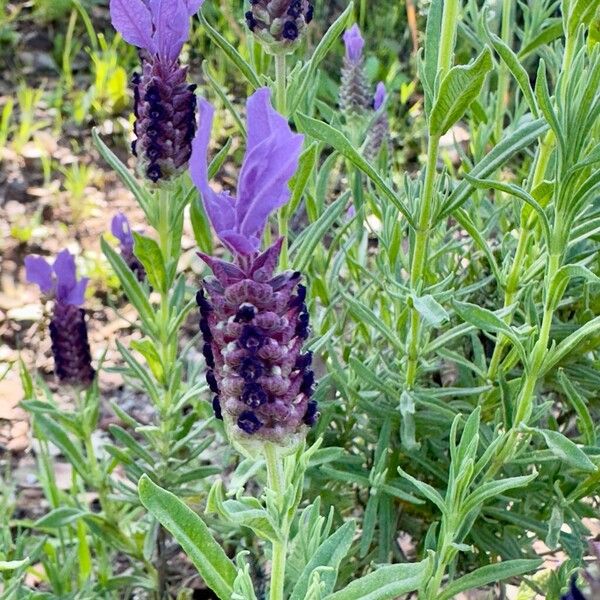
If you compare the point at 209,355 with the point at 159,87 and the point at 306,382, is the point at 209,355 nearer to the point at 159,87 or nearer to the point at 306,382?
the point at 306,382

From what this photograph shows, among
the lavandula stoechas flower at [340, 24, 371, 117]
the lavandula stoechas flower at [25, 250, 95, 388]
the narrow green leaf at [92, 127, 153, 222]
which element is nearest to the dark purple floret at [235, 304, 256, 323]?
the narrow green leaf at [92, 127, 153, 222]

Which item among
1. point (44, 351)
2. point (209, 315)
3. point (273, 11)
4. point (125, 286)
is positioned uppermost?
point (273, 11)

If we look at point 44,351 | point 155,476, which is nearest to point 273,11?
point 155,476

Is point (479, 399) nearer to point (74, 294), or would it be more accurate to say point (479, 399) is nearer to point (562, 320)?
point (562, 320)

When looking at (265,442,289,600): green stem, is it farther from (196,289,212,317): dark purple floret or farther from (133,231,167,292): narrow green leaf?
(133,231,167,292): narrow green leaf

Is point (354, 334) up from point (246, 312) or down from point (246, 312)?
down

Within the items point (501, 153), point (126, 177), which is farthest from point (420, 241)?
point (126, 177)
